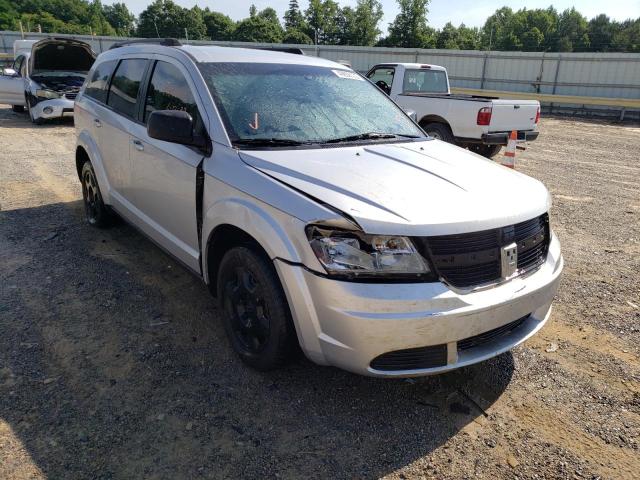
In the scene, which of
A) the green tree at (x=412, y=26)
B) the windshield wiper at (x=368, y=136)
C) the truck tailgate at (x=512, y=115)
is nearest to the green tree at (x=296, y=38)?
the green tree at (x=412, y=26)

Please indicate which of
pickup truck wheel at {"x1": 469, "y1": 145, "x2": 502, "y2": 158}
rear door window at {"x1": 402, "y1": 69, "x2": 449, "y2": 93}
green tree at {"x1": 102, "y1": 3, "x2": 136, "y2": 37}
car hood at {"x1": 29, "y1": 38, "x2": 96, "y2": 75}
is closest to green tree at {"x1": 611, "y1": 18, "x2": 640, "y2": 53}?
rear door window at {"x1": 402, "y1": 69, "x2": 449, "y2": 93}

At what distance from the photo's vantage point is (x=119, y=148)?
14.0 feet

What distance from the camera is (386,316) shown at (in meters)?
2.25

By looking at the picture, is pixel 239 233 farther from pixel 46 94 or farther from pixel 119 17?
pixel 119 17

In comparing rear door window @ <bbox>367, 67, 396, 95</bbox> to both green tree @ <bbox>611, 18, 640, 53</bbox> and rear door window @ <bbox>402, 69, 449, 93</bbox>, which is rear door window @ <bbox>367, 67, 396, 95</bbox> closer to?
rear door window @ <bbox>402, 69, 449, 93</bbox>

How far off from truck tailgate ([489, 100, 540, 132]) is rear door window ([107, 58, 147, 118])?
21.4 feet

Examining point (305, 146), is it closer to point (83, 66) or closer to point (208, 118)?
point (208, 118)

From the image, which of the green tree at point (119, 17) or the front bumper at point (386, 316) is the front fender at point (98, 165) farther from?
the green tree at point (119, 17)

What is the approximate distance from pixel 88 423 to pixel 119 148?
2.54 metres

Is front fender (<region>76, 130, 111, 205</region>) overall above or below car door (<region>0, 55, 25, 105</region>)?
below

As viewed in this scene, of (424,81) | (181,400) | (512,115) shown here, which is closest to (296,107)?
(181,400)

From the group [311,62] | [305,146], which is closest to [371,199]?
[305,146]

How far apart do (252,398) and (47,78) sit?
42.6 ft

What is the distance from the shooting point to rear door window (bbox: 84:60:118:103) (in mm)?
4730
